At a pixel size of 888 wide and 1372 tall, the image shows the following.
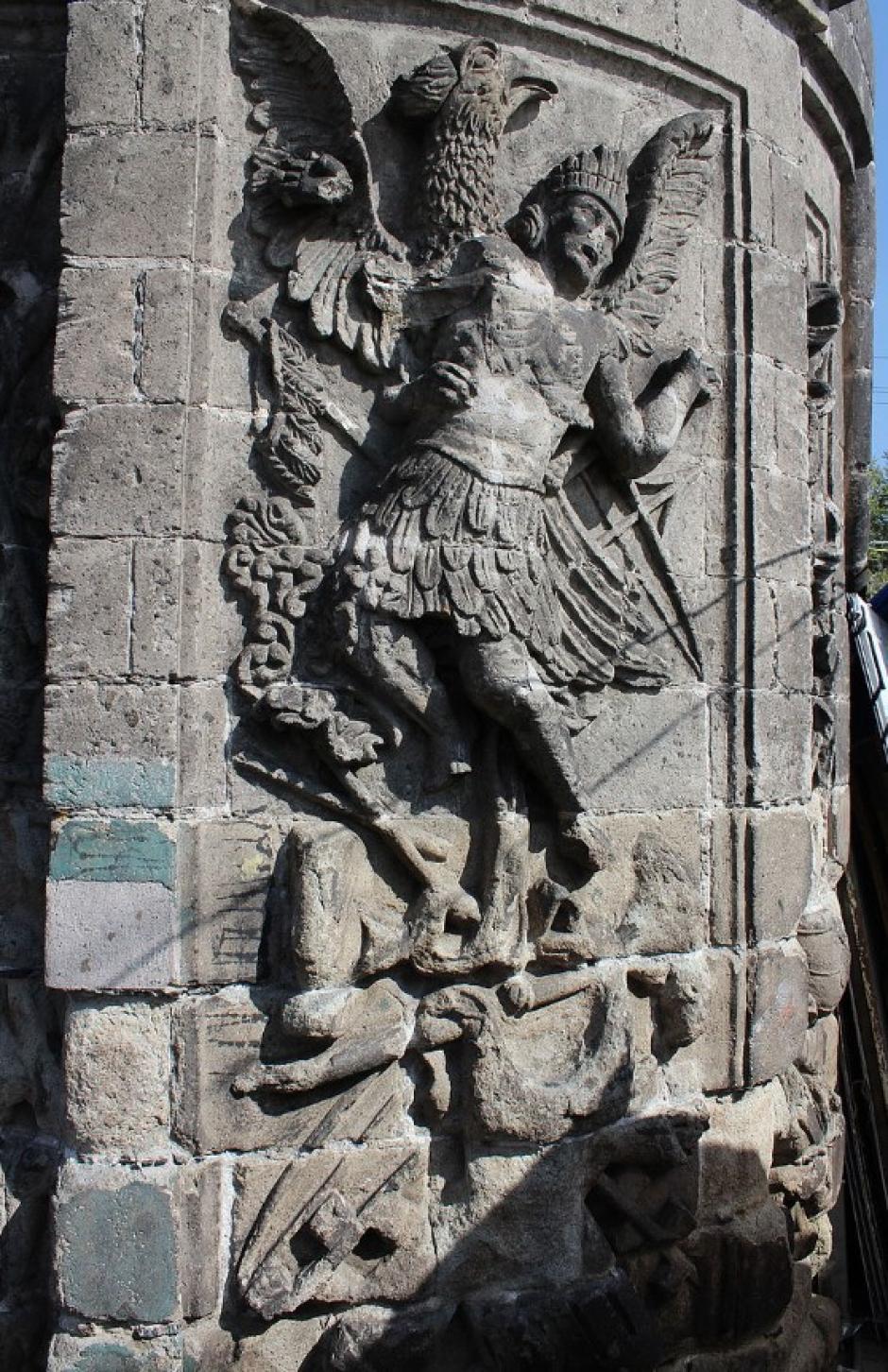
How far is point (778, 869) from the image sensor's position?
5.02 meters

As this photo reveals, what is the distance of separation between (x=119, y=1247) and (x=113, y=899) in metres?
1.06

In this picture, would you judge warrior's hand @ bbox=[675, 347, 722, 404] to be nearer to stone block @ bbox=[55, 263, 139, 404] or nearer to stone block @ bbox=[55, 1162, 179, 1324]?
stone block @ bbox=[55, 263, 139, 404]

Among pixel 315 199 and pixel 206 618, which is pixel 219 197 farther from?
pixel 206 618

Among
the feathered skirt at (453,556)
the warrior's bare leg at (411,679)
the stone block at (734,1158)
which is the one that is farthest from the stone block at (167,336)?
the stone block at (734,1158)

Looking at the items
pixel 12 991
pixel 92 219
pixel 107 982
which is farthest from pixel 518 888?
pixel 92 219

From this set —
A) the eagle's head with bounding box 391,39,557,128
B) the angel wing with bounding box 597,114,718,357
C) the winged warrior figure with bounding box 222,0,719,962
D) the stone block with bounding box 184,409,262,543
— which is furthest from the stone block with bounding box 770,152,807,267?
the stone block with bounding box 184,409,262,543

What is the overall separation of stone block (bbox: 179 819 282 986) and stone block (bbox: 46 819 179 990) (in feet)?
0.21

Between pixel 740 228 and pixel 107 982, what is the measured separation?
3.57 m

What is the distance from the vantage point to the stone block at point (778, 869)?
4906mm

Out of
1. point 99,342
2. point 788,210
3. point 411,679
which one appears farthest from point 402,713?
point 788,210

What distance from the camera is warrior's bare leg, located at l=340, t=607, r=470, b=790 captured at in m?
4.27

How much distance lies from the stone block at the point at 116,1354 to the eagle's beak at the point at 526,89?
4.21 meters

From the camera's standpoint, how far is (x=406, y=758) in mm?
4461

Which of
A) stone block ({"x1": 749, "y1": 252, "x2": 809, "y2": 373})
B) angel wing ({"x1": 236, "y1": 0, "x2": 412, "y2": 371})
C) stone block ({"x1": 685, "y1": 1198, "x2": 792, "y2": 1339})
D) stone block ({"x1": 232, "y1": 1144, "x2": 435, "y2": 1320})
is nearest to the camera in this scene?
stone block ({"x1": 232, "y1": 1144, "x2": 435, "y2": 1320})
